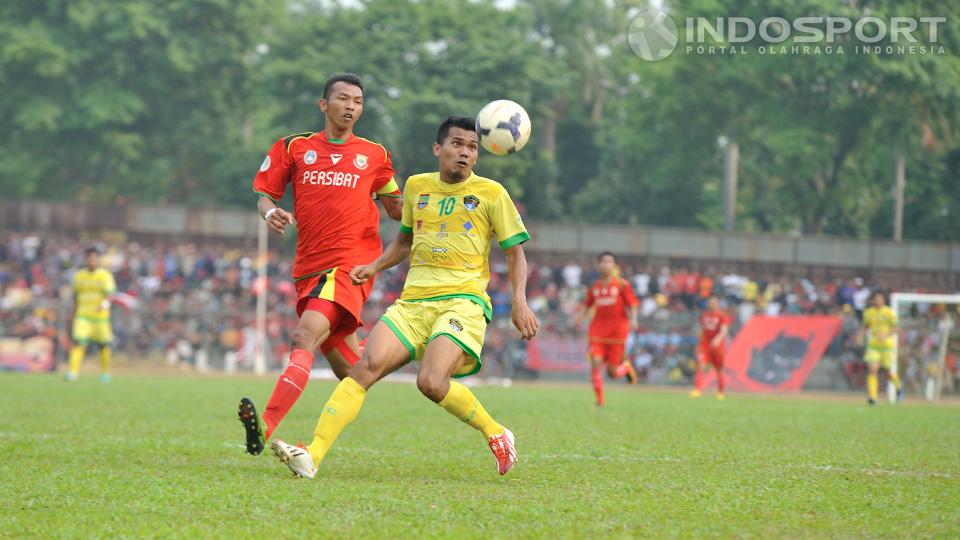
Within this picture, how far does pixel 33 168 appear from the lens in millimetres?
52688

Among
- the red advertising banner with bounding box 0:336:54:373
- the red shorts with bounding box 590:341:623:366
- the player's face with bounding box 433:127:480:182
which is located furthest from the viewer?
the red advertising banner with bounding box 0:336:54:373

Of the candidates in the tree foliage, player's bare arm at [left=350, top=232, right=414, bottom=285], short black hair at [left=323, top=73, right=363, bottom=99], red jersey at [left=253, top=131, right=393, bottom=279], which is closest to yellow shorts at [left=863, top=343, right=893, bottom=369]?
red jersey at [left=253, top=131, right=393, bottom=279]

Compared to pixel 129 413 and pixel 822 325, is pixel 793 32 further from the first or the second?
pixel 129 413

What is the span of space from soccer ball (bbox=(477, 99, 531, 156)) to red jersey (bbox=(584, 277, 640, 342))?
436 inches

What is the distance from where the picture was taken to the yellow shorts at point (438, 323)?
7.78 metres

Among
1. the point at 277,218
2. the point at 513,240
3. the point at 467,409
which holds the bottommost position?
the point at 467,409

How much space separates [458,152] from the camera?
790 cm

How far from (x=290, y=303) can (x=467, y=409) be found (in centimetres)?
2656

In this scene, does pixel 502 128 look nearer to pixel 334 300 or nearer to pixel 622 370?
pixel 334 300

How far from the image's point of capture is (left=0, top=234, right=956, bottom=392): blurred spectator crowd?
30328mm

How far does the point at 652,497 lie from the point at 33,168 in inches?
1985

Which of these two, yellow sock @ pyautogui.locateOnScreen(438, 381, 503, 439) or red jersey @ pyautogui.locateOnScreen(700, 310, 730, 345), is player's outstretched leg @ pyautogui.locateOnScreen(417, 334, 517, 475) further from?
red jersey @ pyautogui.locateOnScreen(700, 310, 730, 345)

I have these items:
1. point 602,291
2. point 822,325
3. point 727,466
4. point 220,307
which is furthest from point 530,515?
point 220,307

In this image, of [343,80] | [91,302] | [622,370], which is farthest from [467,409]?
[91,302]
